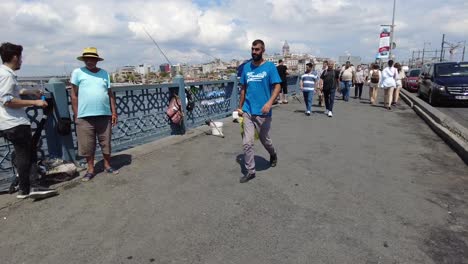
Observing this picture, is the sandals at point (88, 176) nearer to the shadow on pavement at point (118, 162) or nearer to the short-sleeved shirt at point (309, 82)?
the shadow on pavement at point (118, 162)

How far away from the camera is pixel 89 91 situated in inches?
165

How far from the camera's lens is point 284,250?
277cm

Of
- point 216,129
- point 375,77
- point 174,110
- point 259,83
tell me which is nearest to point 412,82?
point 375,77

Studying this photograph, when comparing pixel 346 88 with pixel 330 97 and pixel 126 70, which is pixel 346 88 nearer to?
pixel 330 97

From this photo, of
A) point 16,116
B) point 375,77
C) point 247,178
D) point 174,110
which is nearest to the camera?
point 16,116

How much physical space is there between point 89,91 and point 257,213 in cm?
275

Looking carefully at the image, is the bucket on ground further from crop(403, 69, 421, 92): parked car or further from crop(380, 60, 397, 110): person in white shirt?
crop(403, 69, 421, 92): parked car

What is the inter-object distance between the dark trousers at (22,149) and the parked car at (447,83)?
1354 centimetres

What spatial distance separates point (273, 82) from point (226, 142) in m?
2.87

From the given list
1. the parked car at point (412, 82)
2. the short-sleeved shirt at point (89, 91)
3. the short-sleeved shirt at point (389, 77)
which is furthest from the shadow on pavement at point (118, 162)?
the parked car at point (412, 82)

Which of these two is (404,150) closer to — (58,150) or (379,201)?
(379,201)

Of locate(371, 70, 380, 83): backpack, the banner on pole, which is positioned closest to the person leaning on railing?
locate(371, 70, 380, 83): backpack

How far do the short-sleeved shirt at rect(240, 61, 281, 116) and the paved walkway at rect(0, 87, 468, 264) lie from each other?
3.61 ft

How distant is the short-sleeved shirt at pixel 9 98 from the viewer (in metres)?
3.36
